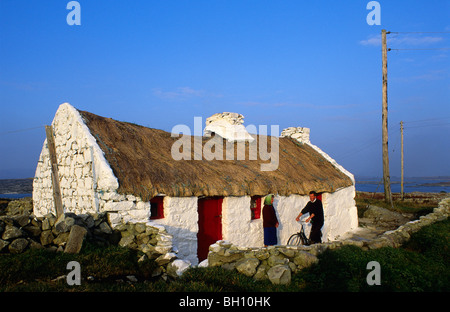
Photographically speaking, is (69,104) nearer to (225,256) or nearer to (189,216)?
(189,216)

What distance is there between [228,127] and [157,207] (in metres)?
7.28

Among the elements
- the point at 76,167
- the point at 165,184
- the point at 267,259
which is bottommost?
the point at 267,259

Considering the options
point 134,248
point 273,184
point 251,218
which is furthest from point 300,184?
point 134,248

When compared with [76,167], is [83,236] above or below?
below

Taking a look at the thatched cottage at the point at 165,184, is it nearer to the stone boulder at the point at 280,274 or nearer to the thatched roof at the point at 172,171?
the thatched roof at the point at 172,171

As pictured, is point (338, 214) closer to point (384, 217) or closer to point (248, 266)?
point (384, 217)

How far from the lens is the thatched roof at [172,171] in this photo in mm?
9000

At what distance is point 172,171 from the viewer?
9.96m

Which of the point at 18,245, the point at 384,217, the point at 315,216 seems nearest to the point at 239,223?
the point at 315,216

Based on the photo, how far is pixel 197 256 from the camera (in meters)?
10.0

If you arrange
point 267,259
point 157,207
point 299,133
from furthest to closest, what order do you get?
point 299,133, point 157,207, point 267,259

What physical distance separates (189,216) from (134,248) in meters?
2.24

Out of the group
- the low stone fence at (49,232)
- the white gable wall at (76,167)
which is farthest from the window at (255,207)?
the low stone fence at (49,232)
